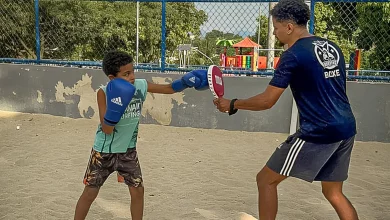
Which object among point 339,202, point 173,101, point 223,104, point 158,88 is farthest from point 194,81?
point 173,101

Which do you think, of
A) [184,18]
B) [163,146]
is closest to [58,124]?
[163,146]

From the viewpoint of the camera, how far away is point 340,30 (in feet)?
39.1

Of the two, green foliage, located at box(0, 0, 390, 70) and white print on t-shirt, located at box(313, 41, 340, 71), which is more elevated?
green foliage, located at box(0, 0, 390, 70)

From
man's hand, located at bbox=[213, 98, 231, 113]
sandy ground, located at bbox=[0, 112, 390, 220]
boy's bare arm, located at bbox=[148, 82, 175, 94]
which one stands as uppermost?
boy's bare arm, located at bbox=[148, 82, 175, 94]

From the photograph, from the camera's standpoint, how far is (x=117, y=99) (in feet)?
10.0

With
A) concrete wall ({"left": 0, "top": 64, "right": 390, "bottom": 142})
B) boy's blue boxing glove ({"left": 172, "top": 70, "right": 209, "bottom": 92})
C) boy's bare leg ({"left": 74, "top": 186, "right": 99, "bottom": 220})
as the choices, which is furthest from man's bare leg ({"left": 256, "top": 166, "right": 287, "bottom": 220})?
concrete wall ({"left": 0, "top": 64, "right": 390, "bottom": 142})

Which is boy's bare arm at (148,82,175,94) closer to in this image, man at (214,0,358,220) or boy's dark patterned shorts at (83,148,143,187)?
boy's dark patterned shorts at (83,148,143,187)

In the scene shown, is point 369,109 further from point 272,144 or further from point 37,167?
point 37,167

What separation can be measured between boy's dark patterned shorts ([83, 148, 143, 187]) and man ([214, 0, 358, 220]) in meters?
0.87

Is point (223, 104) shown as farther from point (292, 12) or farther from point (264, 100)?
point (292, 12)

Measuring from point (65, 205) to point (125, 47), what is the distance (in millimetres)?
9179

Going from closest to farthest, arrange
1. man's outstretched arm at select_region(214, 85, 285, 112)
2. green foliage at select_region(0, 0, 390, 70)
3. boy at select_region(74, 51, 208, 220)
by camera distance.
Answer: man's outstretched arm at select_region(214, 85, 285, 112) → boy at select_region(74, 51, 208, 220) → green foliage at select_region(0, 0, 390, 70)

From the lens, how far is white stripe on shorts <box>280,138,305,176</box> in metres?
2.98

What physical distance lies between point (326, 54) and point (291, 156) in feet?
2.09
